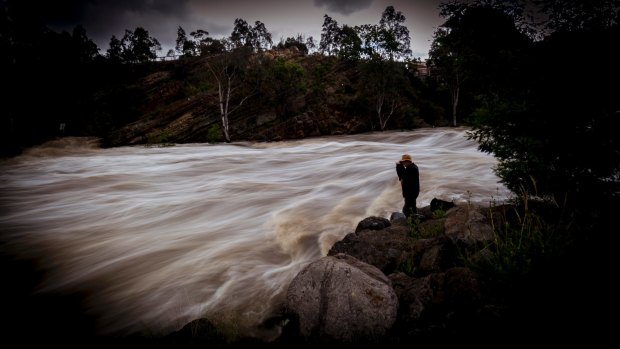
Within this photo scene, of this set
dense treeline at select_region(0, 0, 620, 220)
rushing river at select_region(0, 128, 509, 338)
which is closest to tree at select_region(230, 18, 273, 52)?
dense treeline at select_region(0, 0, 620, 220)

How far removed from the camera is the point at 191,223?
8414 millimetres

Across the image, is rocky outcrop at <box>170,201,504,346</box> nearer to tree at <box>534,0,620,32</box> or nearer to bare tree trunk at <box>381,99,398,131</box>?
tree at <box>534,0,620,32</box>

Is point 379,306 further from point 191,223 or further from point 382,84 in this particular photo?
point 382,84

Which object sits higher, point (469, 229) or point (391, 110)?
point (391, 110)

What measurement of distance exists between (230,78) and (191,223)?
27701 mm

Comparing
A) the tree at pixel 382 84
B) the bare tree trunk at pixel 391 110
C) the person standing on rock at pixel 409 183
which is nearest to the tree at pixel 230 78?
the tree at pixel 382 84

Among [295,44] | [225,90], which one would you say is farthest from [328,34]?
[225,90]

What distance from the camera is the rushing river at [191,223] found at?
4.64 m

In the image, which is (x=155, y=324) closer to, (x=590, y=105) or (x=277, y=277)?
(x=277, y=277)

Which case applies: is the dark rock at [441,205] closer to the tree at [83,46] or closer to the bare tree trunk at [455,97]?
the bare tree trunk at [455,97]

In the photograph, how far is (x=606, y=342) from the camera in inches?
80.4

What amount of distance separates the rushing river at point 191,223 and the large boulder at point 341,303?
25.6 inches

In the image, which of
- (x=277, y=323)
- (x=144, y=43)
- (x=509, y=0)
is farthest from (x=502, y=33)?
(x=144, y=43)

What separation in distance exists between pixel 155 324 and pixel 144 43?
65.8 metres
